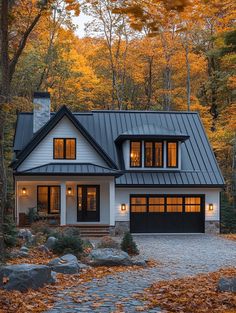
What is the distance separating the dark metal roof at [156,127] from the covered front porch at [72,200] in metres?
1.87

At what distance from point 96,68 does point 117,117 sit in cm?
1239

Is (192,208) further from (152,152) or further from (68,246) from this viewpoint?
(68,246)

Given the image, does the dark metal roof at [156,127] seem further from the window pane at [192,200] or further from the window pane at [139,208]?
the window pane at [139,208]

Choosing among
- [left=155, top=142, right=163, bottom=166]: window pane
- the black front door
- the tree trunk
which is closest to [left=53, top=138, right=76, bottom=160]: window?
the black front door

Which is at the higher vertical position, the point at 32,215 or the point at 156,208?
the point at 156,208

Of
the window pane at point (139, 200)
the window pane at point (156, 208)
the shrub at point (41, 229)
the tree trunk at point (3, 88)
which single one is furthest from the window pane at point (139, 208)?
the tree trunk at point (3, 88)

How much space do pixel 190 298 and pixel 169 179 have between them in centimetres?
1753

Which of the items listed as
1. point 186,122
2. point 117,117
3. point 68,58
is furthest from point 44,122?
point 68,58

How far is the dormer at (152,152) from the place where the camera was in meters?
25.9

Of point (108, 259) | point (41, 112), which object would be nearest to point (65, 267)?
point (108, 259)

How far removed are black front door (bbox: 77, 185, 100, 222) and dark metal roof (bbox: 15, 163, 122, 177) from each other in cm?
168

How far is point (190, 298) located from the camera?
788cm

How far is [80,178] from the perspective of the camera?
24859 millimetres

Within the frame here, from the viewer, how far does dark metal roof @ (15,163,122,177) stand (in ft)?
78.8
